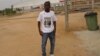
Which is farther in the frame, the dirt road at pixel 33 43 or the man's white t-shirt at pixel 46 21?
the dirt road at pixel 33 43

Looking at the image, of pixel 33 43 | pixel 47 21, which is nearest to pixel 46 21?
pixel 47 21

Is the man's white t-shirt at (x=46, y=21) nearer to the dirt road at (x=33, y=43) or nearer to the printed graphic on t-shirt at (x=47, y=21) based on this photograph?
the printed graphic on t-shirt at (x=47, y=21)

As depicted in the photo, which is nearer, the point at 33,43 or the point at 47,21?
the point at 47,21

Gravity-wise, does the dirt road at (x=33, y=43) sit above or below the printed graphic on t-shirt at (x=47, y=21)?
below

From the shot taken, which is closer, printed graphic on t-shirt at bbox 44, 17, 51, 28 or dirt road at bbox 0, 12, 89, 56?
printed graphic on t-shirt at bbox 44, 17, 51, 28

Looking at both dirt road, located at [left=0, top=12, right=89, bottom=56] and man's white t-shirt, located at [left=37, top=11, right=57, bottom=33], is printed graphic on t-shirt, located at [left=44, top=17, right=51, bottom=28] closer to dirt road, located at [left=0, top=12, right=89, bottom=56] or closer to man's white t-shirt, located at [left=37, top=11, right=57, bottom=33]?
man's white t-shirt, located at [left=37, top=11, right=57, bottom=33]

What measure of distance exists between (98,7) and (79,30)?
863cm

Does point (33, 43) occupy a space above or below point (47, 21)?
below

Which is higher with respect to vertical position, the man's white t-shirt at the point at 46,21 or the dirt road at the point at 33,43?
the man's white t-shirt at the point at 46,21

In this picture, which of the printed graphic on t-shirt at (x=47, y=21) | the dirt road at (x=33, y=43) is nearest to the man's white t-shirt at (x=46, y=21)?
the printed graphic on t-shirt at (x=47, y=21)

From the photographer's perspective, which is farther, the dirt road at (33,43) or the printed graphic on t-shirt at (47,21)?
the dirt road at (33,43)

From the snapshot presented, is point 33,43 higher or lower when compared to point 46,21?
lower

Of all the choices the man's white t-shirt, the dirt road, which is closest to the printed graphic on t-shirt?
the man's white t-shirt

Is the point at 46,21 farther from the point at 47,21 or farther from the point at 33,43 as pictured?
the point at 33,43
